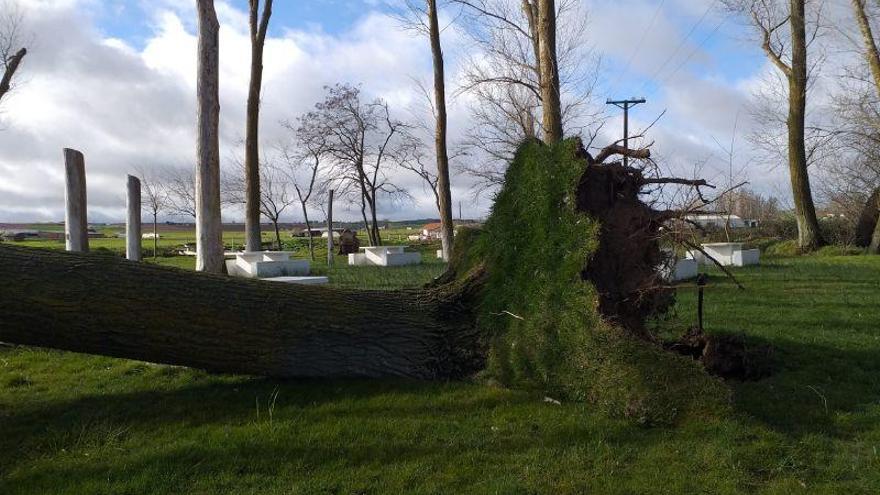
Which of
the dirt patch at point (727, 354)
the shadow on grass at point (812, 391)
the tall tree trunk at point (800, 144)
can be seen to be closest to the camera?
the shadow on grass at point (812, 391)

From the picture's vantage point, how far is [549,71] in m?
10.4

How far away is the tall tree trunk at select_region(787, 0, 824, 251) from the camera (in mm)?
23812

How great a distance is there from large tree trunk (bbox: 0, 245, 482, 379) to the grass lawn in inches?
10.8

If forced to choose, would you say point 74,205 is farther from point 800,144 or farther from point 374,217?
point 374,217

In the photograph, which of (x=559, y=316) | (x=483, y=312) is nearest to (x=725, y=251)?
(x=483, y=312)

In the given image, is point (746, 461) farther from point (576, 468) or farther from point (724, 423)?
point (576, 468)

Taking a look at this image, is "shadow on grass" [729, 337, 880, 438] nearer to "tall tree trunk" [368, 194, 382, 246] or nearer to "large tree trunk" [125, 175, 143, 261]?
"large tree trunk" [125, 175, 143, 261]

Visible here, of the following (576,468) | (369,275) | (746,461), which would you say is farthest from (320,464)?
(369,275)

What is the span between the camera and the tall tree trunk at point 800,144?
78.1ft

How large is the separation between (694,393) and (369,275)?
11.5m

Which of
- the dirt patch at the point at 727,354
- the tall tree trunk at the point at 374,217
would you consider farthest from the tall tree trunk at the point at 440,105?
the tall tree trunk at the point at 374,217

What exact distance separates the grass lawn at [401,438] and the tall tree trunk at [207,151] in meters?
3.16

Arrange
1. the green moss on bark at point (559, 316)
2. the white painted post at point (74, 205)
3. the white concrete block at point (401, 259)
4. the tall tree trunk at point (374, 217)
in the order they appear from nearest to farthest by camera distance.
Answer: the green moss on bark at point (559, 316), the white painted post at point (74, 205), the white concrete block at point (401, 259), the tall tree trunk at point (374, 217)

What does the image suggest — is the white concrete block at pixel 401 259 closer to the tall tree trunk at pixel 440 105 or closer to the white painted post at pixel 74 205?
the tall tree trunk at pixel 440 105
